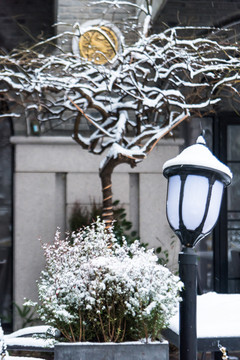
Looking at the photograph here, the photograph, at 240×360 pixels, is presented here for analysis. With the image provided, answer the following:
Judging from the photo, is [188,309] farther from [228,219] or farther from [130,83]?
[228,219]

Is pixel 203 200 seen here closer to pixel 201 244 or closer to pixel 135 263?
pixel 135 263

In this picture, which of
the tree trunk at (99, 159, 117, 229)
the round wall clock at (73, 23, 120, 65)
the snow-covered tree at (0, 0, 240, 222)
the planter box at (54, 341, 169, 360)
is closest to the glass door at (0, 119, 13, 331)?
the round wall clock at (73, 23, 120, 65)

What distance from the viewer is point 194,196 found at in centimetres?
323

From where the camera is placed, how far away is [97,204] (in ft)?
25.6

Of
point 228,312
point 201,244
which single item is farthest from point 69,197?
point 228,312

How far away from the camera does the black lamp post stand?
323 centimetres

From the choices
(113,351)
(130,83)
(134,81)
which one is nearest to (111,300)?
(113,351)

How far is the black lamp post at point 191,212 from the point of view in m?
3.23

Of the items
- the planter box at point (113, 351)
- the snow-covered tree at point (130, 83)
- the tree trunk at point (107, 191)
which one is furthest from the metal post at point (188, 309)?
the tree trunk at point (107, 191)

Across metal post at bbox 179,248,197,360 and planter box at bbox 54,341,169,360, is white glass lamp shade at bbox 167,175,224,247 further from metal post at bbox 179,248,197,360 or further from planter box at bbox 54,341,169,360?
planter box at bbox 54,341,169,360

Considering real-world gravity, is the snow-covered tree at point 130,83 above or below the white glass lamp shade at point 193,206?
above

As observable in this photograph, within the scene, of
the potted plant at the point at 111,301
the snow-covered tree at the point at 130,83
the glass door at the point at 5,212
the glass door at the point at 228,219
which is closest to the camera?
the potted plant at the point at 111,301

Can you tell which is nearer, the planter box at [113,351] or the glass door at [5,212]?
the planter box at [113,351]

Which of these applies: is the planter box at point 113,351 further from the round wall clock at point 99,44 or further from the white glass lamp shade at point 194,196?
the round wall clock at point 99,44
